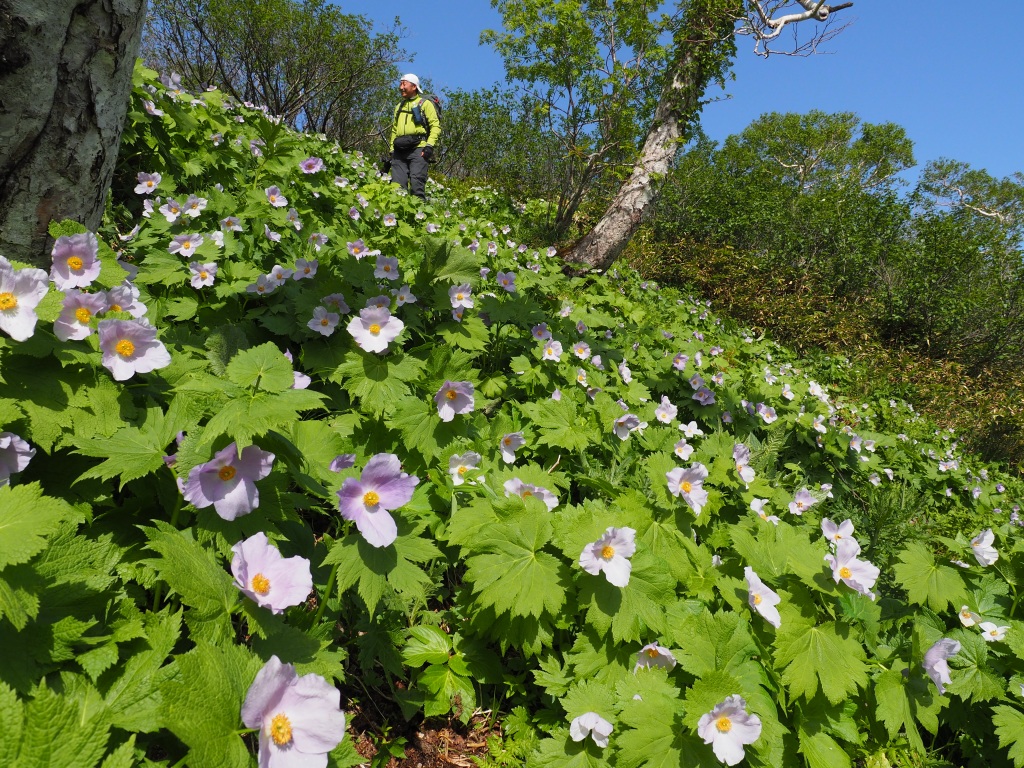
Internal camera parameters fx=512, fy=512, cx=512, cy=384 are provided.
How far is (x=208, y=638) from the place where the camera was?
1.06m

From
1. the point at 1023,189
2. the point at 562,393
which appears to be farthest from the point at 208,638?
the point at 1023,189

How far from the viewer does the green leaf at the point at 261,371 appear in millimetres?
1283

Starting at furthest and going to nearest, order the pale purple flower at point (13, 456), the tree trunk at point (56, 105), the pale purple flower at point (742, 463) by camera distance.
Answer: the pale purple flower at point (742, 463) → the tree trunk at point (56, 105) → the pale purple flower at point (13, 456)

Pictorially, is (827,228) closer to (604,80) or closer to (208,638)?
(604,80)

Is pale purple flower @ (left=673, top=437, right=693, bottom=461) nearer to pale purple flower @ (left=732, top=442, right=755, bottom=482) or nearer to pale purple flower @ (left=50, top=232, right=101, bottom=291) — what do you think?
pale purple flower @ (left=732, top=442, right=755, bottom=482)

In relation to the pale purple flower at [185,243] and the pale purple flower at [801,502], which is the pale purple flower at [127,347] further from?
the pale purple flower at [801,502]

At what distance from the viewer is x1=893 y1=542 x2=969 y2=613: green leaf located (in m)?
2.12

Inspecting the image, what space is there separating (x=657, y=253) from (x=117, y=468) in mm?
12827

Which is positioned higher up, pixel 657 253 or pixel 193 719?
pixel 657 253

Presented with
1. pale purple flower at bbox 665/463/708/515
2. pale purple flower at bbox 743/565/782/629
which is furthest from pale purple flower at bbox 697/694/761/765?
pale purple flower at bbox 665/463/708/515

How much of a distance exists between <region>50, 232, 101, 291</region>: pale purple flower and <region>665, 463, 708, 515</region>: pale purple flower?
2154 mm

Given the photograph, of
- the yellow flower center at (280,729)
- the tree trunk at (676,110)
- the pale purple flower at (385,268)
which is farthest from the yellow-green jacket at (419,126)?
the yellow flower center at (280,729)

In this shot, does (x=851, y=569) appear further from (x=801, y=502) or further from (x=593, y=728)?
(x=801, y=502)

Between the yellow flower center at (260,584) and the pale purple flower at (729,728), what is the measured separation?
3.93 feet
